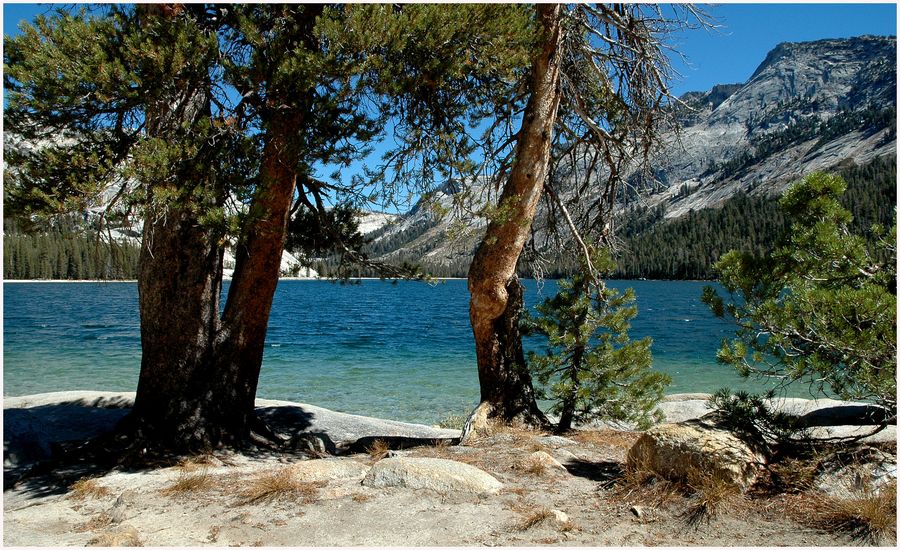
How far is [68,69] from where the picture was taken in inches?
168

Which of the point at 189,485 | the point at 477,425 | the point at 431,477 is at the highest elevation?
the point at 431,477

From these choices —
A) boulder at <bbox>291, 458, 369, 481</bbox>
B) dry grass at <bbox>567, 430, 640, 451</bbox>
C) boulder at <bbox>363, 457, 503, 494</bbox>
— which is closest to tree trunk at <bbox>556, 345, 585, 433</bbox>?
dry grass at <bbox>567, 430, 640, 451</bbox>

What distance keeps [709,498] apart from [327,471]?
303 centimetres

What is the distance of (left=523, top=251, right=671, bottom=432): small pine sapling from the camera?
7234mm

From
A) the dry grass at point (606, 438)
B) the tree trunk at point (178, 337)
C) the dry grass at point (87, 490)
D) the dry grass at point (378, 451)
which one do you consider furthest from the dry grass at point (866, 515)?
the tree trunk at point (178, 337)

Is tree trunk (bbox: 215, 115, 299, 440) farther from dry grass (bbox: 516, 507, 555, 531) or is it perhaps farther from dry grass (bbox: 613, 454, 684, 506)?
dry grass (bbox: 613, 454, 684, 506)

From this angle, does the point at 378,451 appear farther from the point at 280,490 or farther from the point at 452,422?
the point at 452,422

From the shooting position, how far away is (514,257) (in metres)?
7.21

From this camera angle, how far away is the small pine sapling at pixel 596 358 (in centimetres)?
723

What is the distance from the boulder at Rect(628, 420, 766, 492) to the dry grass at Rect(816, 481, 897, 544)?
559 mm

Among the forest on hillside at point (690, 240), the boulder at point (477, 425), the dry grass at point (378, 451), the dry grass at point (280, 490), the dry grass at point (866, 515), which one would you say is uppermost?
the forest on hillside at point (690, 240)

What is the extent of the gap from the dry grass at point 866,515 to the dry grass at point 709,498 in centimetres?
54

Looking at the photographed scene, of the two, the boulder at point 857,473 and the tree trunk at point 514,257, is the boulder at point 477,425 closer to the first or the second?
the tree trunk at point 514,257

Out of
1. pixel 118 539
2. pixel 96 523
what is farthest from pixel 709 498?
pixel 96 523
